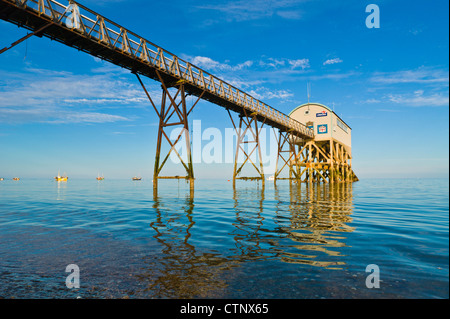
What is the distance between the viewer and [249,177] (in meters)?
24.8

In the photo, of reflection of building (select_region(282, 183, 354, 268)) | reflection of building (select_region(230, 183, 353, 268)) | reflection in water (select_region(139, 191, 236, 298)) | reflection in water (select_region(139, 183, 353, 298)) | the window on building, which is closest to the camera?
reflection in water (select_region(139, 191, 236, 298))

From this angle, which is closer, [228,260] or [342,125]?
[228,260]

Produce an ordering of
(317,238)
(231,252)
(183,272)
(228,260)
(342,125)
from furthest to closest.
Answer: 1. (342,125)
2. (317,238)
3. (231,252)
4. (228,260)
5. (183,272)

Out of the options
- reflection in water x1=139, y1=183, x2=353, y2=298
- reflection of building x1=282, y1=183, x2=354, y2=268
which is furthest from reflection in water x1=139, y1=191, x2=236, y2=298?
reflection of building x1=282, y1=183, x2=354, y2=268

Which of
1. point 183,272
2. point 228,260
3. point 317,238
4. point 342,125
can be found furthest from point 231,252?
Result: point 342,125

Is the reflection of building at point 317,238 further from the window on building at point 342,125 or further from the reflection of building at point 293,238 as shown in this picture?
the window on building at point 342,125

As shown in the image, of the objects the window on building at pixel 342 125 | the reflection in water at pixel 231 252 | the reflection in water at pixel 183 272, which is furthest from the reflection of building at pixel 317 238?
the window on building at pixel 342 125

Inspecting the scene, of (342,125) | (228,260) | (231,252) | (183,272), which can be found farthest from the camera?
(342,125)

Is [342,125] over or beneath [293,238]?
over

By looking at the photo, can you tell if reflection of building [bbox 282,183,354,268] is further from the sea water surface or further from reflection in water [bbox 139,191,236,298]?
reflection in water [bbox 139,191,236,298]

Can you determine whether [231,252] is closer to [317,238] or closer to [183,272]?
[183,272]

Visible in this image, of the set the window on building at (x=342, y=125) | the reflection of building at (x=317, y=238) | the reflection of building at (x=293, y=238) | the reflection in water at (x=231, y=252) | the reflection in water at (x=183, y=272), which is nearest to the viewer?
the reflection in water at (x=183, y=272)
